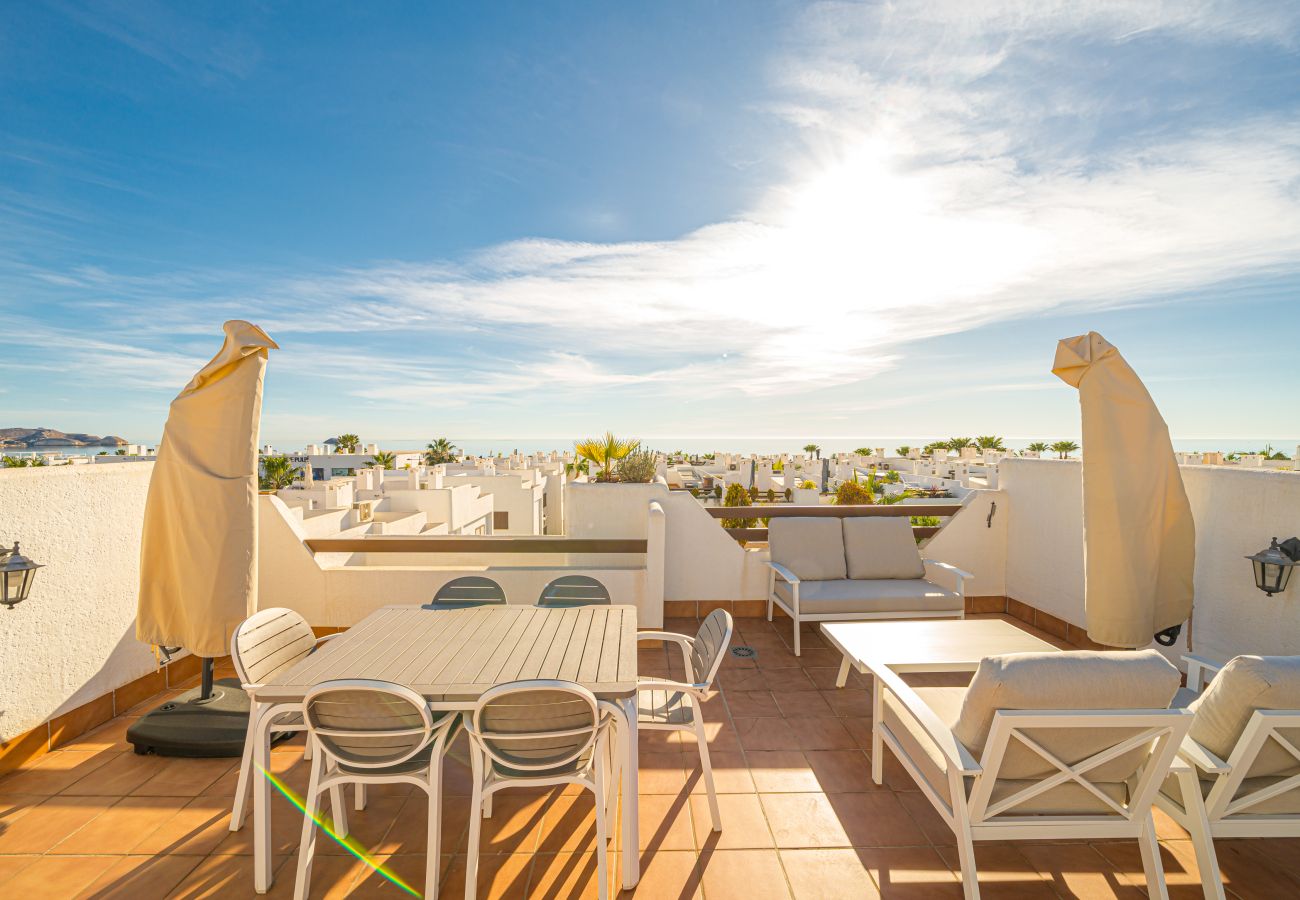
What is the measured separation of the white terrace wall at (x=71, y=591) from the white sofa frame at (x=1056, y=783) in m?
4.31

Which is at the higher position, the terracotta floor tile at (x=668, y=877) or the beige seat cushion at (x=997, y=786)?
the beige seat cushion at (x=997, y=786)

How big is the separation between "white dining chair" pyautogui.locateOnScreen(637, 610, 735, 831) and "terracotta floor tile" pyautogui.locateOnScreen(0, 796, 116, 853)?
2.46 m

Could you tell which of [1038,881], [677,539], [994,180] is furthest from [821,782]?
[994,180]

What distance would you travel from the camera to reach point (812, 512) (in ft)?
16.7

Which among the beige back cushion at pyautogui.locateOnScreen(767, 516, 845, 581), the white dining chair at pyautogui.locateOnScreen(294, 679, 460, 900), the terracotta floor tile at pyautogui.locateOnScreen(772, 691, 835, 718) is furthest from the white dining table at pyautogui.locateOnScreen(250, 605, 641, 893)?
the beige back cushion at pyautogui.locateOnScreen(767, 516, 845, 581)

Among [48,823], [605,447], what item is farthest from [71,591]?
[605,447]

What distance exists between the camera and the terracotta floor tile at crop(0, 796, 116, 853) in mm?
2221

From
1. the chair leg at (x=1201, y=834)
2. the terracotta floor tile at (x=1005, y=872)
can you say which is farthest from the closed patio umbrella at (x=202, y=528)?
the chair leg at (x=1201, y=834)

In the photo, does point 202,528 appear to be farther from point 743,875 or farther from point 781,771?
point 781,771

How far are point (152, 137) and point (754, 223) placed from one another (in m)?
7.35

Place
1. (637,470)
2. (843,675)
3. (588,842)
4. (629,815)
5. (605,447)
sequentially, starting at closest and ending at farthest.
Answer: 1. (629,815)
2. (588,842)
3. (843,675)
4. (637,470)
5. (605,447)

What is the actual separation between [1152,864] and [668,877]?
1637mm

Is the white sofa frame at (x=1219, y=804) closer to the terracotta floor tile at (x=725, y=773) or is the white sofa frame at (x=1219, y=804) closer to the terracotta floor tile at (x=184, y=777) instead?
the terracotta floor tile at (x=725, y=773)

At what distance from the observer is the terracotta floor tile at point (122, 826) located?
86.9 inches
